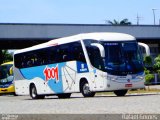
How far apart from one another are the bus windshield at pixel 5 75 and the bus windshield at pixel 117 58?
17.8 m

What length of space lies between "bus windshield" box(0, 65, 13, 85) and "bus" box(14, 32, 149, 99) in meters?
13.5

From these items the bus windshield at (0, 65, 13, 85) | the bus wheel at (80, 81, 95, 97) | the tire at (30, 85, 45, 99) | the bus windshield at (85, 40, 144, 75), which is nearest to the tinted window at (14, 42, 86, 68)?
the bus windshield at (85, 40, 144, 75)

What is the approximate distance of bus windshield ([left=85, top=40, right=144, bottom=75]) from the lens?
2433 cm

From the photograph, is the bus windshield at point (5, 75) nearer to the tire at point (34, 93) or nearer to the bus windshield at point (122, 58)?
the tire at point (34, 93)

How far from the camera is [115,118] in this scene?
12875mm

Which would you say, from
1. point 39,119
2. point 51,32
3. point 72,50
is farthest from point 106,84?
point 51,32

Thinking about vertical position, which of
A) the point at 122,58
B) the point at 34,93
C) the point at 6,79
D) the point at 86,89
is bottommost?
the point at 34,93

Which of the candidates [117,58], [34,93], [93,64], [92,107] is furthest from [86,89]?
[92,107]

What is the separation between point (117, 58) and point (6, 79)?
19.3m

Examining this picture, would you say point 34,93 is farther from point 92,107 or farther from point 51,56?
point 92,107

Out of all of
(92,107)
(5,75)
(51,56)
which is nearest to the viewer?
(92,107)

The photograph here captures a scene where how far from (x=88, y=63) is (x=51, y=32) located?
27.6 metres

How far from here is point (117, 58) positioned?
80.8 feet

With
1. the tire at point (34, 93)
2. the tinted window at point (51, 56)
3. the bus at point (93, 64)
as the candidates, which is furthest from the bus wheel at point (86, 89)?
the tire at point (34, 93)
